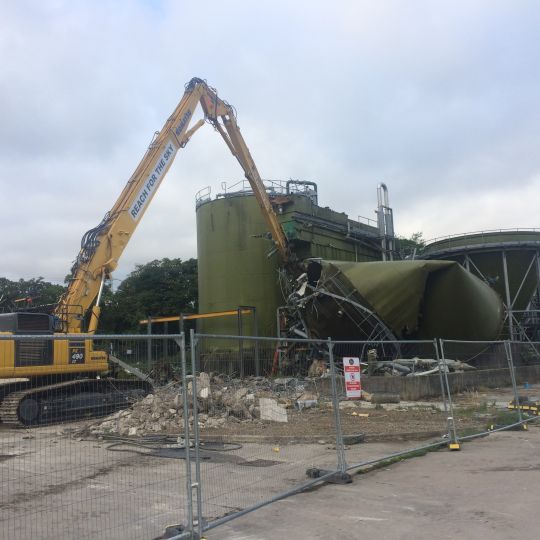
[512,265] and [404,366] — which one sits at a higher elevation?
[512,265]

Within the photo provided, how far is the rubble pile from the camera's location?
9.86m

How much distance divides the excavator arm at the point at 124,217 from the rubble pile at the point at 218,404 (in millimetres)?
3744

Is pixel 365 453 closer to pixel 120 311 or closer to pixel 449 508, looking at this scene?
pixel 449 508

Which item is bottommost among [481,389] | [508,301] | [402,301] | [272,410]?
[481,389]

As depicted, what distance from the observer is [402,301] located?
65.6ft

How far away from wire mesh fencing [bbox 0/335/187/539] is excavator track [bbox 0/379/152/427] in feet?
0.09

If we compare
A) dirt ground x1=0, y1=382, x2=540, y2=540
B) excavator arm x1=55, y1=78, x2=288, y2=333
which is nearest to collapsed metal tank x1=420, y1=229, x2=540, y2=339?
excavator arm x1=55, y1=78, x2=288, y2=333

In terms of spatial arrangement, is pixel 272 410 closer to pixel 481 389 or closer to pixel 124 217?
pixel 124 217

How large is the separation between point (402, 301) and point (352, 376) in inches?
460

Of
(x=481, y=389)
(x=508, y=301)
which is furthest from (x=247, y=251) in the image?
(x=481, y=389)

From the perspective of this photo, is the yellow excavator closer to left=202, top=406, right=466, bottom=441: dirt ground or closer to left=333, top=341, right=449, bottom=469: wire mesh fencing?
left=202, top=406, right=466, bottom=441: dirt ground

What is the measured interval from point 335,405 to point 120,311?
4800cm

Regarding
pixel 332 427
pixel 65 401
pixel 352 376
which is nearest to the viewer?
pixel 352 376

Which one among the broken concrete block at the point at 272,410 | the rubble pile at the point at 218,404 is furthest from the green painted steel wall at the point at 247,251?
the broken concrete block at the point at 272,410
